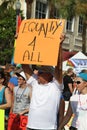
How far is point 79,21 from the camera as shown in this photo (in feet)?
137

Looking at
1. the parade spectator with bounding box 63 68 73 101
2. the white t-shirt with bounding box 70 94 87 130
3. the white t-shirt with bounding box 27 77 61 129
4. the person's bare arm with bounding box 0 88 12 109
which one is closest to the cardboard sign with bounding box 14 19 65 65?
the white t-shirt with bounding box 27 77 61 129

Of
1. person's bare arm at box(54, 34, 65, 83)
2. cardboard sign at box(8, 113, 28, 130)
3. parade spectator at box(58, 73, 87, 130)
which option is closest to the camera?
parade spectator at box(58, 73, 87, 130)

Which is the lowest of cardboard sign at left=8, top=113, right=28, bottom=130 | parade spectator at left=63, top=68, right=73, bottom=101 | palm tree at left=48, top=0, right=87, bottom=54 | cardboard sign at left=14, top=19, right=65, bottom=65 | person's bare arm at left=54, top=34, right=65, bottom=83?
cardboard sign at left=8, top=113, right=28, bottom=130

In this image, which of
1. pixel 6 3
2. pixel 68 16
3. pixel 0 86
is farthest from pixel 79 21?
pixel 0 86

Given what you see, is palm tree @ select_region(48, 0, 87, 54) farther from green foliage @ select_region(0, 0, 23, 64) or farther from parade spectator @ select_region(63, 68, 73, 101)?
parade spectator @ select_region(63, 68, 73, 101)

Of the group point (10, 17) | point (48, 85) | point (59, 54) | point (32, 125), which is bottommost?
point (32, 125)

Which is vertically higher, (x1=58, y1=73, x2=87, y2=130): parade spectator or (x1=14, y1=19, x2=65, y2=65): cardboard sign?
(x1=14, y1=19, x2=65, y2=65): cardboard sign

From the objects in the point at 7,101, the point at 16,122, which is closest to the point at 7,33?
the point at 16,122

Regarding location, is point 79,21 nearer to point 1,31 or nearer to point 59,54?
point 1,31

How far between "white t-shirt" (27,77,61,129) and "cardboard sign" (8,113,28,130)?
1.82 meters

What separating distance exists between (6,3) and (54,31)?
75.9 feet

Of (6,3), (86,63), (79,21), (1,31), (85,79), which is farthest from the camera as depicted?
(79,21)

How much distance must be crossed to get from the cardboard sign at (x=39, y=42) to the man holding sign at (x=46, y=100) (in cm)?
12

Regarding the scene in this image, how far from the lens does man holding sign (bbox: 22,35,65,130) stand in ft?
22.9
